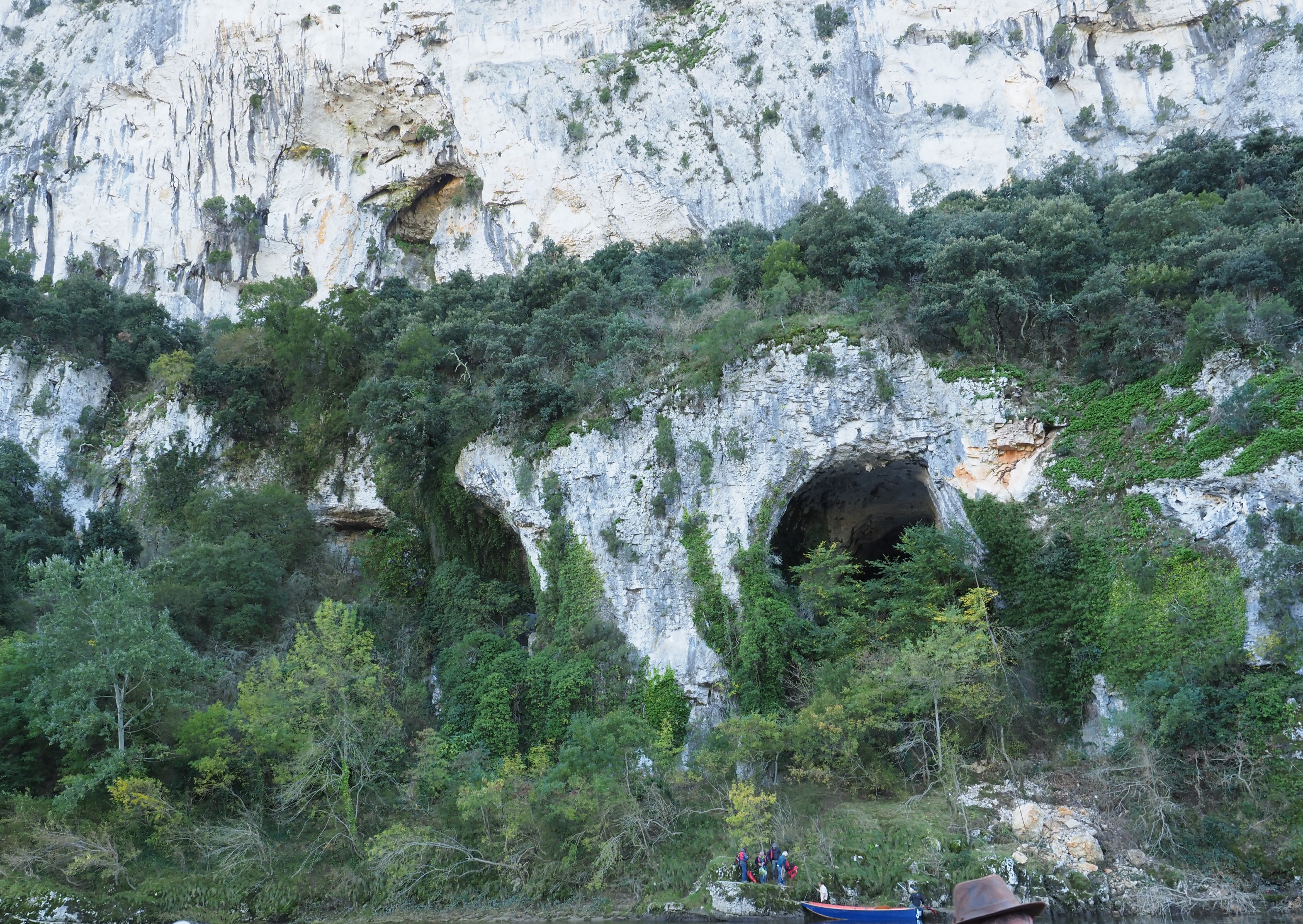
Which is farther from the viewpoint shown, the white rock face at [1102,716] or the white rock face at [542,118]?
the white rock face at [542,118]

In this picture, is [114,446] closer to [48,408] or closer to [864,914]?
[48,408]

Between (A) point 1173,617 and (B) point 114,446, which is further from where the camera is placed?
(B) point 114,446

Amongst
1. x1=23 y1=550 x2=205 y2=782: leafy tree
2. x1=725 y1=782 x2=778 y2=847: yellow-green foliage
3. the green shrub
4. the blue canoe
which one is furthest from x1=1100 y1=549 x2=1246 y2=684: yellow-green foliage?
the green shrub

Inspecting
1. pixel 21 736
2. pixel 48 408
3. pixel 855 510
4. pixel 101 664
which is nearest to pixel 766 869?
pixel 855 510

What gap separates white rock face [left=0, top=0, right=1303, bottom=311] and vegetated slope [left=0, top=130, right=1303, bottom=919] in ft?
23.3

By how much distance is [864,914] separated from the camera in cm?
1416

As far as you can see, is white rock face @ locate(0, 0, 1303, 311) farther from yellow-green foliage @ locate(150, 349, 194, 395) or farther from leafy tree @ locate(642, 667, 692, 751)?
leafy tree @ locate(642, 667, 692, 751)

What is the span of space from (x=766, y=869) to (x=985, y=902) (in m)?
13.2

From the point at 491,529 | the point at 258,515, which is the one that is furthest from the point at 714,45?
the point at 258,515

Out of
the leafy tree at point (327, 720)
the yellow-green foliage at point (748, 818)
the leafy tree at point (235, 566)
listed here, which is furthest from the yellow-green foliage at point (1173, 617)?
the leafy tree at point (235, 566)

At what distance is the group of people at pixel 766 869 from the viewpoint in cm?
1617

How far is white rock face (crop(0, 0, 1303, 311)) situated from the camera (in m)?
36.0

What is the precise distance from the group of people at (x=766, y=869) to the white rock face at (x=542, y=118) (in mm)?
25420

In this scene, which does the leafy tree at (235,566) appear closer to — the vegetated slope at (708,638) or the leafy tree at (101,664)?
the vegetated slope at (708,638)
